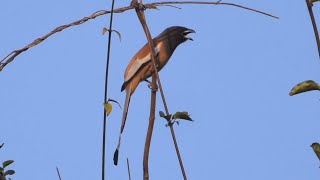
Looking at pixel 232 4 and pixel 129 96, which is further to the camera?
pixel 129 96

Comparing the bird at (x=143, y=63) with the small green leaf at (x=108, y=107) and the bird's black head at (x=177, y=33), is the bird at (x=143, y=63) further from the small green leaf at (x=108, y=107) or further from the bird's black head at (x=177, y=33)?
the small green leaf at (x=108, y=107)

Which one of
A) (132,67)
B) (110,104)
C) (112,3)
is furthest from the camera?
(132,67)

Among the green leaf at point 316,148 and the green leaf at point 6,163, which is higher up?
the green leaf at point 6,163

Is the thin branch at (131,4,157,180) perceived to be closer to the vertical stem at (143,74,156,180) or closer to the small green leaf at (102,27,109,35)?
the vertical stem at (143,74,156,180)

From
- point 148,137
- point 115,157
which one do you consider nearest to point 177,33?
point 115,157

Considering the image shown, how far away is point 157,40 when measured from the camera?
196 inches

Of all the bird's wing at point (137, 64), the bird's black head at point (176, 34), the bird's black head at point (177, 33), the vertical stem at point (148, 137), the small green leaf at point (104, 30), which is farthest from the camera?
the bird's black head at point (177, 33)

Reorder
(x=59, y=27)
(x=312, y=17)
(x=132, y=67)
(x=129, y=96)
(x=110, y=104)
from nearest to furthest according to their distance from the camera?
(x=312, y=17) < (x=110, y=104) < (x=59, y=27) < (x=129, y=96) < (x=132, y=67)

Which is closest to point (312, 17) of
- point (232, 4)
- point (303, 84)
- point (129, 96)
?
point (303, 84)

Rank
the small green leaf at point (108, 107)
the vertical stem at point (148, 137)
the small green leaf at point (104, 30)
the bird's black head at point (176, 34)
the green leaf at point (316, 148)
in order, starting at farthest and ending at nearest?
the bird's black head at point (176, 34) → the small green leaf at point (104, 30) → the small green leaf at point (108, 107) → the vertical stem at point (148, 137) → the green leaf at point (316, 148)

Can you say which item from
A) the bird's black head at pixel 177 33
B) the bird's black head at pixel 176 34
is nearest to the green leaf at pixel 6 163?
the bird's black head at pixel 176 34

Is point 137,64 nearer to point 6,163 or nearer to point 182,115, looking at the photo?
point 6,163

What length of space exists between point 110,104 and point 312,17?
77 cm

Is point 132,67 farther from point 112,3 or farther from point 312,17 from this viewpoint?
point 312,17
